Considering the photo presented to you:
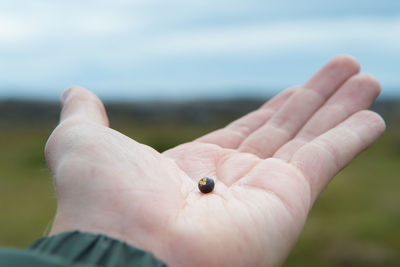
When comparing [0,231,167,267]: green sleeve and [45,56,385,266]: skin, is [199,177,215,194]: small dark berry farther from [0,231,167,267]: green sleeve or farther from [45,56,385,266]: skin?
[0,231,167,267]: green sleeve

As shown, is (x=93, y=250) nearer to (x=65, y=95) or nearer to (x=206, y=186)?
(x=206, y=186)

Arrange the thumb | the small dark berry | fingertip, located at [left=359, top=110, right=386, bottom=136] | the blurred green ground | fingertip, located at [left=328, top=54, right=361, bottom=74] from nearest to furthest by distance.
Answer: the small dark berry → the thumb → fingertip, located at [left=359, top=110, right=386, bottom=136] → fingertip, located at [left=328, top=54, right=361, bottom=74] → the blurred green ground

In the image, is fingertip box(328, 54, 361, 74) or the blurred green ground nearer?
fingertip box(328, 54, 361, 74)

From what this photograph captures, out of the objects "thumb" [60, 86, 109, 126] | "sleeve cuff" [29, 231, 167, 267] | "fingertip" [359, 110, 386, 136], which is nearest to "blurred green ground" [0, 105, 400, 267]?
"thumb" [60, 86, 109, 126]

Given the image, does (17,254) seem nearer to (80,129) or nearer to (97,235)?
(97,235)

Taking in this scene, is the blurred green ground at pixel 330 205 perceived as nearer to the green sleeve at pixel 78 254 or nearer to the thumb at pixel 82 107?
the thumb at pixel 82 107

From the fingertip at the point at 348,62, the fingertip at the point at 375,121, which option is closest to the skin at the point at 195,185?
the fingertip at the point at 375,121
